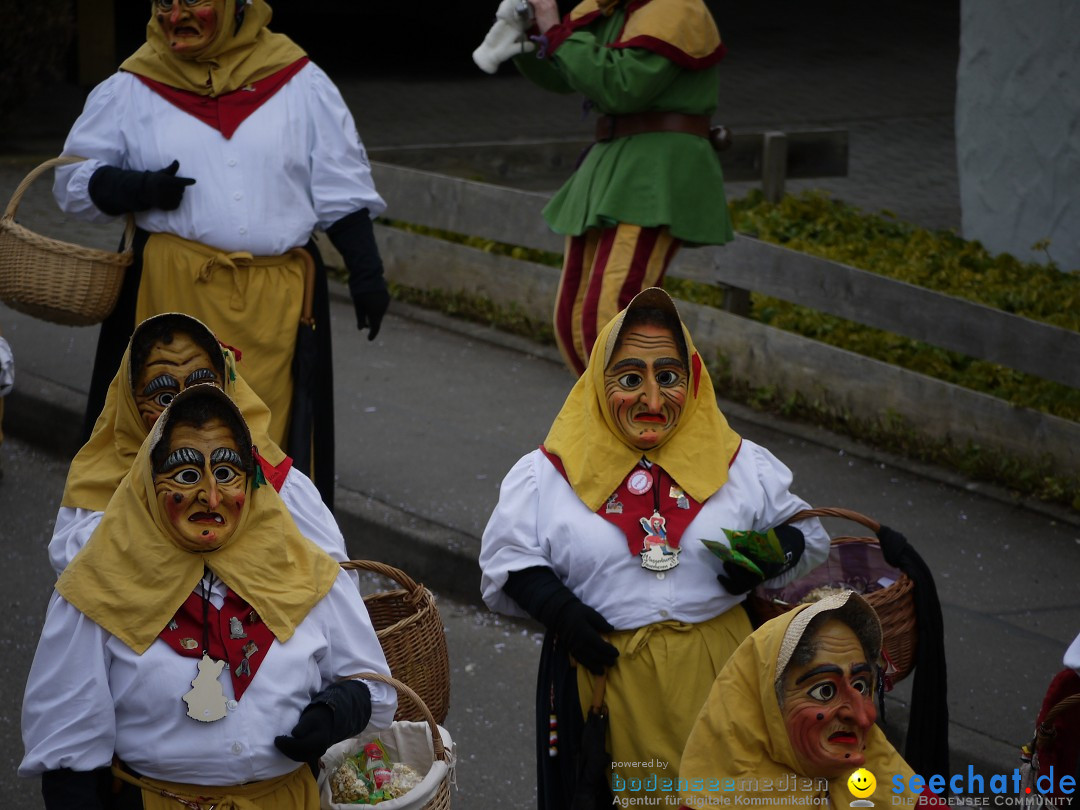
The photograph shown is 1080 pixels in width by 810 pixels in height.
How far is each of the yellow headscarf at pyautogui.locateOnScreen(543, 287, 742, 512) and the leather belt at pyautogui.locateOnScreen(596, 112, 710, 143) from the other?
7.51 ft

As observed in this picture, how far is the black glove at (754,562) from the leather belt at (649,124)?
2.56 meters

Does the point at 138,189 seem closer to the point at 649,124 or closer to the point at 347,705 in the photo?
the point at 649,124

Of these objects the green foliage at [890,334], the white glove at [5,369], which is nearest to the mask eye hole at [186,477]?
the white glove at [5,369]

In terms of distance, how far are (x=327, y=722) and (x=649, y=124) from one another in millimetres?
3408

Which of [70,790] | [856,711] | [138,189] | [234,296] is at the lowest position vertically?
[70,790]

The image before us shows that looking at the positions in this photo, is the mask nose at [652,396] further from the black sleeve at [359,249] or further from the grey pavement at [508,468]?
the black sleeve at [359,249]

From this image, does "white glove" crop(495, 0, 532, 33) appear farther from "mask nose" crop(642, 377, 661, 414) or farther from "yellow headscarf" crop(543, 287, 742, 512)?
"mask nose" crop(642, 377, 661, 414)

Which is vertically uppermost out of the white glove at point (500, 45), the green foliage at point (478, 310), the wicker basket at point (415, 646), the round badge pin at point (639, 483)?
the white glove at point (500, 45)

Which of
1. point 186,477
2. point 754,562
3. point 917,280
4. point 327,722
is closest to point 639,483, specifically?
point 754,562

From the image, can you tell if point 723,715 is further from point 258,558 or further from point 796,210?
point 796,210

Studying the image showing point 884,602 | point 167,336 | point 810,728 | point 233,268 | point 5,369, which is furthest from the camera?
point 5,369

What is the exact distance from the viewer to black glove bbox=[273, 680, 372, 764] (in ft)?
10.6

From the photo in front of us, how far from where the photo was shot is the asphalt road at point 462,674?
5004mm

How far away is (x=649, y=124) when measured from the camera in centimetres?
610
